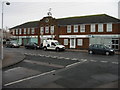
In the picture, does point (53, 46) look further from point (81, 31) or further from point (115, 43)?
point (115, 43)

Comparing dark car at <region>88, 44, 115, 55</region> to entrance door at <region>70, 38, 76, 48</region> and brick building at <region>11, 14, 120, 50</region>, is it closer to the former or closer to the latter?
brick building at <region>11, 14, 120, 50</region>

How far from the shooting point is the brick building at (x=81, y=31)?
28.1 m

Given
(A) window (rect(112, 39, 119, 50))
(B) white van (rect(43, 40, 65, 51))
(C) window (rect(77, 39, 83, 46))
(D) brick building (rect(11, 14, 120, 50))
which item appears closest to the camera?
(B) white van (rect(43, 40, 65, 51))

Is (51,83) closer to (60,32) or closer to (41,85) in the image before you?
(41,85)

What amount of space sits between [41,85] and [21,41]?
129ft

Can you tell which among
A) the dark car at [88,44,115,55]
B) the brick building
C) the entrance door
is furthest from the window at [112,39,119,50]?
the entrance door

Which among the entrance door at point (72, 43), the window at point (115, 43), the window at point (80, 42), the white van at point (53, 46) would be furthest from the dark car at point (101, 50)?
the entrance door at point (72, 43)

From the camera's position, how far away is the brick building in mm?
28141

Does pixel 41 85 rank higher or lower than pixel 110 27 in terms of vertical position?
lower

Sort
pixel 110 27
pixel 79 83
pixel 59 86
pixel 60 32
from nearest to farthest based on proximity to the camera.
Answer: pixel 59 86 < pixel 79 83 < pixel 110 27 < pixel 60 32

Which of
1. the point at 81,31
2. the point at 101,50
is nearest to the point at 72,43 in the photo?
the point at 81,31

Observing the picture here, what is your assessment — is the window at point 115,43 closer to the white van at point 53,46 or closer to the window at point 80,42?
the window at point 80,42

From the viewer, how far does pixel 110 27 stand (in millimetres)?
28219

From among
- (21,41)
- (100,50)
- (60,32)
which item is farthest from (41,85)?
(21,41)
